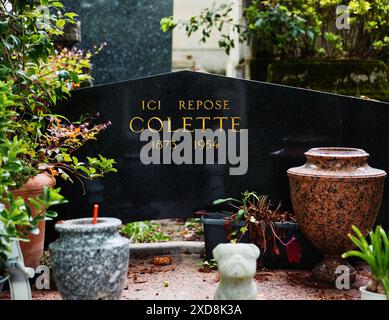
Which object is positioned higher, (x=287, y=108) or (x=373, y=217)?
(x=287, y=108)

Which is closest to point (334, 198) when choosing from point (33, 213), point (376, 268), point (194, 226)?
point (376, 268)

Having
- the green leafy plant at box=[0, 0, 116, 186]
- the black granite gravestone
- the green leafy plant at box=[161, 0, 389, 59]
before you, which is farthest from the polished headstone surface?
the green leafy plant at box=[0, 0, 116, 186]

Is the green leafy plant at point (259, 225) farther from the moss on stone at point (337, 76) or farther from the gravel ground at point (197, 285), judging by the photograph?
the moss on stone at point (337, 76)

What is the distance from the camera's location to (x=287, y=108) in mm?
4734

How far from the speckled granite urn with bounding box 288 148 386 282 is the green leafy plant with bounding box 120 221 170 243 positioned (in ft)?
6.50

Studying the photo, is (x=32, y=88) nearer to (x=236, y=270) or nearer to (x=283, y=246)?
(x=236, y=270)

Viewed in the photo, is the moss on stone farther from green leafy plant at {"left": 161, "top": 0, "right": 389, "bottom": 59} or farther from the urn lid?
the urn lid

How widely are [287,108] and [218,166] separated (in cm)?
79

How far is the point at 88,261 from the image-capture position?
9.70 ft

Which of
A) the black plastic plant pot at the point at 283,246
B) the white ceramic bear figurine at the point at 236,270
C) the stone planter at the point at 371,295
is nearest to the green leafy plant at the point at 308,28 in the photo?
the black plastic plant pot at the point at 283,246

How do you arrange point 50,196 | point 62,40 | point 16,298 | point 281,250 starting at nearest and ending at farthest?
point 50,196, point 16,298, point 281,250, point 62,40

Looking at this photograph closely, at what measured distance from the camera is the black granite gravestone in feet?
15.4

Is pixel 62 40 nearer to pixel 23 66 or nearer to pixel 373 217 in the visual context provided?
pixel 23 66

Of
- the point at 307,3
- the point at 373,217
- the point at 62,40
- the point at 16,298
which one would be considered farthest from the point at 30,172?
the point at 307,3
